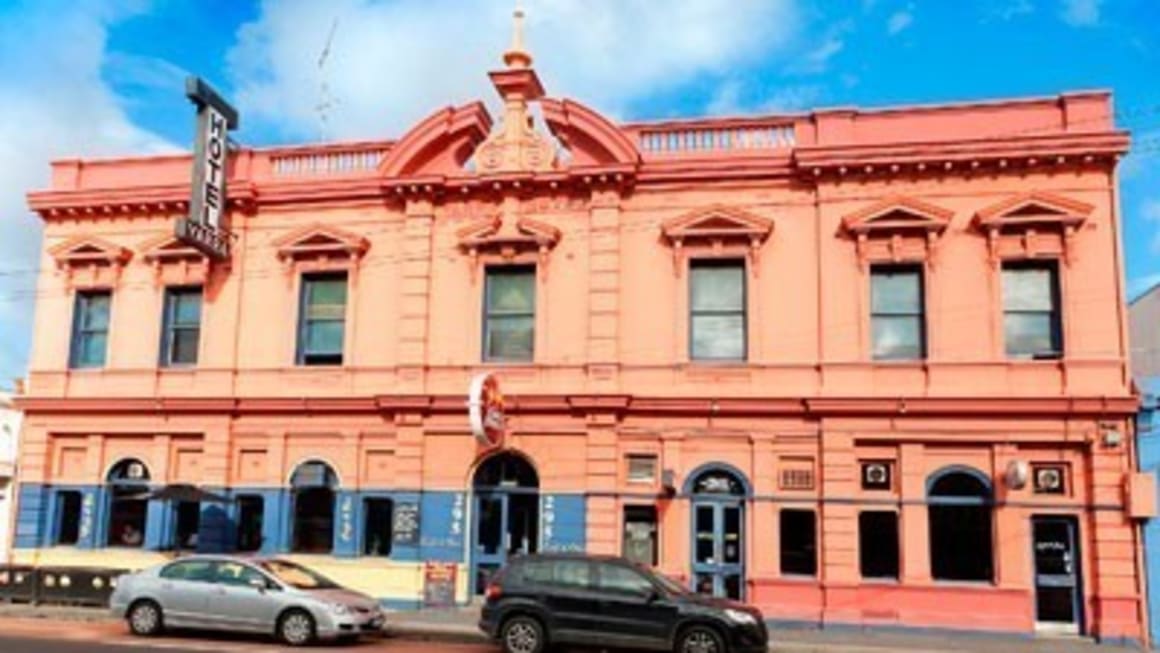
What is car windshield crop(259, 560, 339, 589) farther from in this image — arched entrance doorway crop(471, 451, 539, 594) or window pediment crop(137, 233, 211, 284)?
window pediment crop(137, 233, 211, 284)

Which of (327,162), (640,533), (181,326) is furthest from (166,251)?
(640,533)

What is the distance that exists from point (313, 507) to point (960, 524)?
1295 centimetres

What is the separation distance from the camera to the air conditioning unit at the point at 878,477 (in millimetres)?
→ 19562

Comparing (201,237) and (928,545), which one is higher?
(201,237)

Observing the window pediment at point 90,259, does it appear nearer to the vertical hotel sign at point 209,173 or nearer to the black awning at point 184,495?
the vertical hotel sign at point 209,173

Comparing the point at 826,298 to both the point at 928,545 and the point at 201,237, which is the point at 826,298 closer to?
the point at 928,545

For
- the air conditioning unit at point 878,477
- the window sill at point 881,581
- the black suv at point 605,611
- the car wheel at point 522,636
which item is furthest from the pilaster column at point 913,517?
the car wheel at point 522,636

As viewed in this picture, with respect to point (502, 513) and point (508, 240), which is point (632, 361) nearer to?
point (508, 240)

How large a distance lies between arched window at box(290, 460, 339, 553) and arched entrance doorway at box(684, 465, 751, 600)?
298 inches

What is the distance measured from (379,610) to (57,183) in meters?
14.1

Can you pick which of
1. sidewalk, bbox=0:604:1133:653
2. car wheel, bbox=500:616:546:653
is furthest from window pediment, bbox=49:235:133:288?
car wheel, bbox=500:616:546:653

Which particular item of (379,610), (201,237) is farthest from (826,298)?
(201,237)

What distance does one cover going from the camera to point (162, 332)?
23219 mm

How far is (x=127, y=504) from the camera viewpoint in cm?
2291
